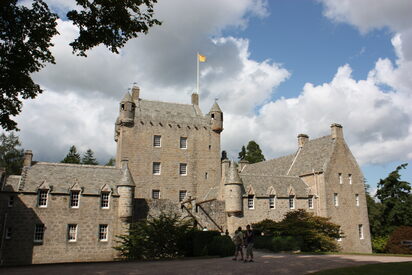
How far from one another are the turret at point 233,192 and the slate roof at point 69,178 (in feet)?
29.9

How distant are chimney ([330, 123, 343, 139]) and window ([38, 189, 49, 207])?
31.2 meters

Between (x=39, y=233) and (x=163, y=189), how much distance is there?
49.5 ft

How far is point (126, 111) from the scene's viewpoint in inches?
1693

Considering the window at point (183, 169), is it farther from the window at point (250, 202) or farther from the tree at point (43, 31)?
the tree at point (43, 31)

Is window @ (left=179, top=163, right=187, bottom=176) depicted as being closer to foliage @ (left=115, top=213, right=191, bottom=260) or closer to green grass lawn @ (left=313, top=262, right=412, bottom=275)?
foliage @ (left=115, top=213, right=191, bottom=260)

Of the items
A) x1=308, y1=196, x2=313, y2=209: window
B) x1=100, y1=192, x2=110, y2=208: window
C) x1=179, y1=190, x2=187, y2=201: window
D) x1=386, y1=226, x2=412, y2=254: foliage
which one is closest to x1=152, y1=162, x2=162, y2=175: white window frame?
x1=179, y1=190, x2=187, y2=201: window

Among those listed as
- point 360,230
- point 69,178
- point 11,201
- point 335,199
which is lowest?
point 360,230

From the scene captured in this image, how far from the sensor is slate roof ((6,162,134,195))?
3219 cm

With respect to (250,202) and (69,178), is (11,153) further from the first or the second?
(250,202)

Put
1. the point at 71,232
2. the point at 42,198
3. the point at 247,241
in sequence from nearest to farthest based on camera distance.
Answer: the point at 247,241
the point at 42,198
the point at 71,232

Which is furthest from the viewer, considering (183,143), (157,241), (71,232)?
(183,143)

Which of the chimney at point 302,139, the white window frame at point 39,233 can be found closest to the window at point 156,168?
the white window frame at point 39,233

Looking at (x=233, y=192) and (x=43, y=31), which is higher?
(x=43, y=31)

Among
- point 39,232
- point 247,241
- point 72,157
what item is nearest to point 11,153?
point 72,157
